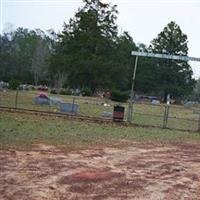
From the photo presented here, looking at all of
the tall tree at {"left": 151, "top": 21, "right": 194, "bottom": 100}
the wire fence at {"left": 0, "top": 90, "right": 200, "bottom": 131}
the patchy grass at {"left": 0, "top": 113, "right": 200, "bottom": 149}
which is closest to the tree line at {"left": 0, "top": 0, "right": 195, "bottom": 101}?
the tall tree at {"left": 151, "top": 21, "right": 194, "bottom": 100}

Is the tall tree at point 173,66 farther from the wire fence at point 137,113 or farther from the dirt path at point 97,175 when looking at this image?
the dirt path at point 97,175

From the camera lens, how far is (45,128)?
18828 millimetres

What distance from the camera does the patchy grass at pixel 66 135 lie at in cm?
1500

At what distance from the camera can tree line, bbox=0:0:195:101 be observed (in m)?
64.1

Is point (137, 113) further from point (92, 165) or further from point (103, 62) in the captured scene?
point (103, 62)

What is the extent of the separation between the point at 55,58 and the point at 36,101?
110 ft

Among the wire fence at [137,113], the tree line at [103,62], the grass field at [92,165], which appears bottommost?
the grass field at [92,165]

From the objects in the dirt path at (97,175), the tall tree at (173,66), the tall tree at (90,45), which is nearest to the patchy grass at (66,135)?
the dirt path at (97,175)

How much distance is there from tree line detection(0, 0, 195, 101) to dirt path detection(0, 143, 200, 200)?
49.7 m

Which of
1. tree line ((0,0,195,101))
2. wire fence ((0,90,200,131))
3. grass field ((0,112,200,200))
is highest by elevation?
tree line ((0,0,195,101))

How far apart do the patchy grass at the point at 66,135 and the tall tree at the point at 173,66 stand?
168 feet

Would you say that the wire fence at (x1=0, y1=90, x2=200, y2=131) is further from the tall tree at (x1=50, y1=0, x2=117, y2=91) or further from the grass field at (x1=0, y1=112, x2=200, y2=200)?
the tall tree at (x1=50, y1=0, x2=117, y2=91)

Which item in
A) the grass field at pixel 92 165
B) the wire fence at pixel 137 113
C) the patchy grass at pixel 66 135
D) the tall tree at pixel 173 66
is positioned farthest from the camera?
the tall tree at pixel 173 66

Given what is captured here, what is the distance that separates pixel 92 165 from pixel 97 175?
131 cm
